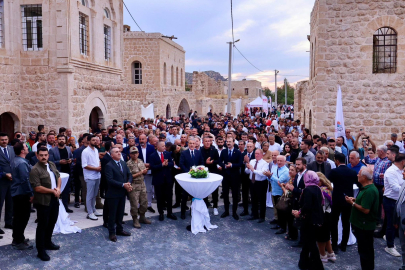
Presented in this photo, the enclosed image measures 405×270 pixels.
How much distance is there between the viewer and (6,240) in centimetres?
704

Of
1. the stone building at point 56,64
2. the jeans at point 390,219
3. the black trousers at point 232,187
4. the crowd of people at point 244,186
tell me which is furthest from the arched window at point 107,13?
the jeans at point 390,219

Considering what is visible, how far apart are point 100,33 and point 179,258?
11.1 metres

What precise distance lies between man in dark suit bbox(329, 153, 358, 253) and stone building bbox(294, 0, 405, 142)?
255 inches

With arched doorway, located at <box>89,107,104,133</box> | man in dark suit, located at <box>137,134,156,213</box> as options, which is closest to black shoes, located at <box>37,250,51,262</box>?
man in dark suit, located at <box>137,134,156,213</box>

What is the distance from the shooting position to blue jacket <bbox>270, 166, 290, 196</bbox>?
787 cm

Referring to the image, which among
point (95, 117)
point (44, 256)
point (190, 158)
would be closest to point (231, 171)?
point (190, 158)

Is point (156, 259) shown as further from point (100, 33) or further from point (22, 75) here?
point (100, 33)

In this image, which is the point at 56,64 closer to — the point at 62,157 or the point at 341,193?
the point at 62,157

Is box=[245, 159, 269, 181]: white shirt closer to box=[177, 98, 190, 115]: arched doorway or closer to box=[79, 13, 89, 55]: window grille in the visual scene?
box=[79, 13, 89, 55]: window grille

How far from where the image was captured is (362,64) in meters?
12.7

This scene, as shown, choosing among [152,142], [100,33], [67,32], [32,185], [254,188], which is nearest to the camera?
[32,185]

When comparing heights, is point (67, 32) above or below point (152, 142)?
→ above

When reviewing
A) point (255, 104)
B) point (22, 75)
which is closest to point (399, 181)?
point (22, 75)

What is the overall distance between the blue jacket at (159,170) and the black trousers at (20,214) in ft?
9.24
